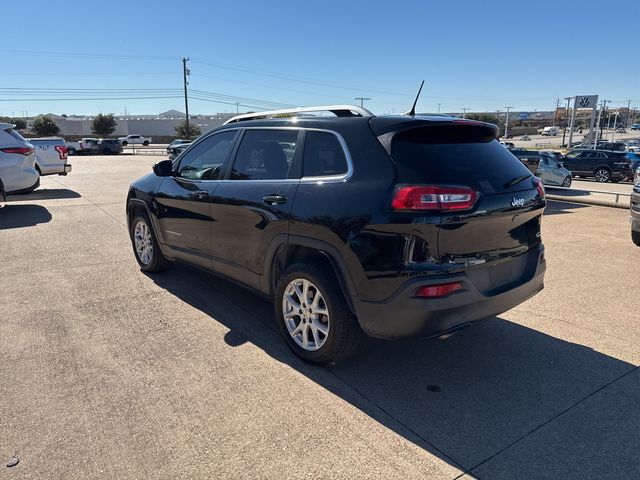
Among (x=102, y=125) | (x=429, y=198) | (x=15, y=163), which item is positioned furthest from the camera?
(x=102, y=125)

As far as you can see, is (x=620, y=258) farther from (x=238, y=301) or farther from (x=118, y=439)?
(x=118, y=439)

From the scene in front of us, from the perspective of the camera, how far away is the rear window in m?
2.97

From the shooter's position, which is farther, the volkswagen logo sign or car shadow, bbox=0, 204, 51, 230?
car shadow, bbox=0, 204, 51, 230

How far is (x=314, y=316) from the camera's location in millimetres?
3461

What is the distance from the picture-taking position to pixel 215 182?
4402 millimetres

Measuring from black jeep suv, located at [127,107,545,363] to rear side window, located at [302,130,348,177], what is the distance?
0.01 metres

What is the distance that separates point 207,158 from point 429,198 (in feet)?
8.68

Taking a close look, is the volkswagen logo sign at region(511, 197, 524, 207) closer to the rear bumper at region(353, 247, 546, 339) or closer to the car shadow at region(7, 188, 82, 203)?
the rear bumper at region(353, 247, 546, 339)

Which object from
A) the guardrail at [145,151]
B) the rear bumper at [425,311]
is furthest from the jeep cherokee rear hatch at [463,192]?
the guardrail at [145,151]

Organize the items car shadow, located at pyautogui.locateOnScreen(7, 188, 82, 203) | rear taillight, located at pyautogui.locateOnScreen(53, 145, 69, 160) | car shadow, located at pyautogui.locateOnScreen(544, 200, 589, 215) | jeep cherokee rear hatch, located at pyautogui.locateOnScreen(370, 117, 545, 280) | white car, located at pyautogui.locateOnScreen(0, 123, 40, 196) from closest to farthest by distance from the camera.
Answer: jeep cherokee rear hatch, located at pyautogui.locateOnScreen(370, 117, 545, 280)
white car, located at pyautogui.locateOnScreen(0, 123, 40, 196)
car shadow, located at pyautogui.locateOnScreen(544, 200, 589, 215)
car shadow, located at pyautogui.locateOnScreen(7, 188, 82, 203)
rear taillight, located at pyautogui.locateOnScreen(53, 145, 69, 160)

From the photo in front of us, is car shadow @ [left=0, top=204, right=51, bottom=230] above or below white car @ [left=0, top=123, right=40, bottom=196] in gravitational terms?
below

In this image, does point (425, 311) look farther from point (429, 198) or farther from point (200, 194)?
point (200, 194)

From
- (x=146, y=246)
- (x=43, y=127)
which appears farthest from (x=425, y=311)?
(x=43, y=127)

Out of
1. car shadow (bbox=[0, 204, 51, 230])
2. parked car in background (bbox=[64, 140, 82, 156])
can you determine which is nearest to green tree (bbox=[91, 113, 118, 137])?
parked car in background (bbox=[64, 140, 82, 156])
